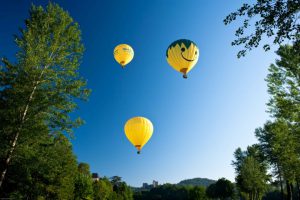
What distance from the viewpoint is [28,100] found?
53.5 ft

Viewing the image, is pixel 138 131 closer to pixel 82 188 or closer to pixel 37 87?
pixel 37 87

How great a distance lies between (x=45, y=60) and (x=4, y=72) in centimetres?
259

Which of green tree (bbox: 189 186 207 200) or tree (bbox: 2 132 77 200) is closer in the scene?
tree (bbox: 2 132 77 200)

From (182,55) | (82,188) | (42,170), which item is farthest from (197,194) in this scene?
(42,170)

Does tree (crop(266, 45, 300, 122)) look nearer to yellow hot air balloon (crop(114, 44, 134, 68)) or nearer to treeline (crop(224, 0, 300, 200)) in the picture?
treeline (crop(224, 0, 300, 200))

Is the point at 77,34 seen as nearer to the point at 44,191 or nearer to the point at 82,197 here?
the point at 44,191

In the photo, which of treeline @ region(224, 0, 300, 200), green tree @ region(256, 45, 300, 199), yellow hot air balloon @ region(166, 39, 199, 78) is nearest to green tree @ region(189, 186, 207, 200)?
treeline @ region(224, 0, 300, 200)

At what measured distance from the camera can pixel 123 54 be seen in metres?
30.4

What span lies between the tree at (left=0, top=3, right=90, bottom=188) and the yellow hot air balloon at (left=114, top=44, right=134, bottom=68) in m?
12.0

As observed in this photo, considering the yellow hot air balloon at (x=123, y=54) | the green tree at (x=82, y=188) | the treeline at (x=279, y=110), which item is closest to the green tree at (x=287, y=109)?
the treeline at (x=279, y=110)

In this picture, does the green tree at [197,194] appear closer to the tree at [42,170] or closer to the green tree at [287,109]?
the tree at [42,170]

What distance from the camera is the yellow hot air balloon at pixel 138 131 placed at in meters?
25.6

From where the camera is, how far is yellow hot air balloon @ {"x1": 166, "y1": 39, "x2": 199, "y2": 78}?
20859mm

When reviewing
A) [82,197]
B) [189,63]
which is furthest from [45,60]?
[82,197]
